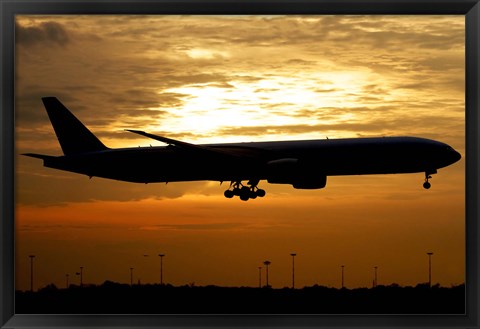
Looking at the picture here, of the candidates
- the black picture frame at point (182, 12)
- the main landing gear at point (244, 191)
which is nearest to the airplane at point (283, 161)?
the main landing gear at point (244, 191)

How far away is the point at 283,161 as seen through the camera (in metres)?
37.7

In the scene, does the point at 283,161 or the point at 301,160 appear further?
the point at 301,160

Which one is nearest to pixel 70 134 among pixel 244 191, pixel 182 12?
pixel 244 191

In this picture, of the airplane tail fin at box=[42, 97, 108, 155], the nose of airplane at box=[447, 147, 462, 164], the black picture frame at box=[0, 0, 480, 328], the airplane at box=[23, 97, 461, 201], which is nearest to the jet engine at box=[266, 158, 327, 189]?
the airplane at box=[23, 97, 461, 201]

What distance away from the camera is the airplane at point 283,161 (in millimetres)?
37812

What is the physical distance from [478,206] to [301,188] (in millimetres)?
17157

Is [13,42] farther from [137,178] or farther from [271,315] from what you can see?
[137,178]

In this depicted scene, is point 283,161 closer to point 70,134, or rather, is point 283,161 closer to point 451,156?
point 451,156

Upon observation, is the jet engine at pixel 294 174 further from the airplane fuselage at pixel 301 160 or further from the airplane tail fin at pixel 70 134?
the airplane tail fin at pixel 70 134

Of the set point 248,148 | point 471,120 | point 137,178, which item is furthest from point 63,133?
point 471,120

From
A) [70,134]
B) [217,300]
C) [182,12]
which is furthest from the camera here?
[70,134]

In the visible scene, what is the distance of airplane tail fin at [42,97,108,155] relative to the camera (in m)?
44.9

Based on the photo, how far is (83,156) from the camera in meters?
44.3

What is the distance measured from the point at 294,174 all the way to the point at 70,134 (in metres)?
14.3
